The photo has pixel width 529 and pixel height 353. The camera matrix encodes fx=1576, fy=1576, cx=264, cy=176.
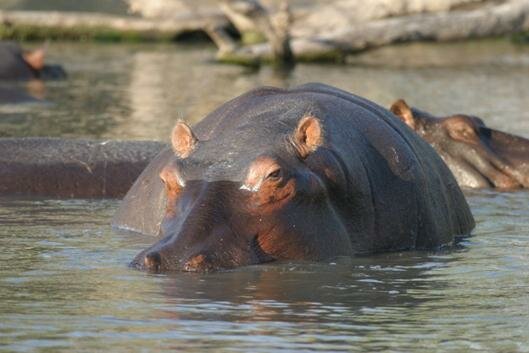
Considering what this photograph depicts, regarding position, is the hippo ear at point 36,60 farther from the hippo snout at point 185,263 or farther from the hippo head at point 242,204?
the hippo snout at point 185,263

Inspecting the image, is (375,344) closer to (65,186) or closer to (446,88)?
(65,186)

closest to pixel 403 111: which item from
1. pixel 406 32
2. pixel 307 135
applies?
pixel 307 135

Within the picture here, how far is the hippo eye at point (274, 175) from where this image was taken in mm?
6391

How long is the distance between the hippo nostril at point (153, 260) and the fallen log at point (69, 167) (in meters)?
3.47

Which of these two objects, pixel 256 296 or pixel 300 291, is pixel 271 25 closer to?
pixel 300 291

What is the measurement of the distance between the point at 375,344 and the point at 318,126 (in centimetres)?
157

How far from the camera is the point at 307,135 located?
21.8ft

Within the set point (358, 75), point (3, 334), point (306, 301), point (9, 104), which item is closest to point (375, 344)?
point (306, 301)

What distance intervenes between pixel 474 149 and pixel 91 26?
14.9 meters

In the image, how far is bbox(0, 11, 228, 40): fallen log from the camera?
80.0ft

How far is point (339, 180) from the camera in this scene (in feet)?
22.3

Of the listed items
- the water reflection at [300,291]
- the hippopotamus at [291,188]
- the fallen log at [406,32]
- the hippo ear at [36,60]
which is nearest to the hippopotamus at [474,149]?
the hippopotamus at [291,188]

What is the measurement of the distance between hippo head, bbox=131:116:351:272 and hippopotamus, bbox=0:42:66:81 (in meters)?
12.6

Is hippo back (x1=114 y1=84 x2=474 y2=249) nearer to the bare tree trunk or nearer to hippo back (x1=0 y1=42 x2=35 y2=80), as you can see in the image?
hippo back (x1=0 y1=42 x2=35 y2=80)
